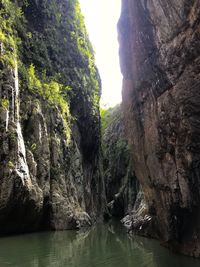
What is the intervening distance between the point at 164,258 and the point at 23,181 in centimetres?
1046

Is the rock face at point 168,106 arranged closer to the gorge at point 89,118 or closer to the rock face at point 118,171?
the gorge at point 89,118

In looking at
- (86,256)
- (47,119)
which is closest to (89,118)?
(47,119)

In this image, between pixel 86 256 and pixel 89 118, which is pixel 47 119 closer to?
pixel 89 118

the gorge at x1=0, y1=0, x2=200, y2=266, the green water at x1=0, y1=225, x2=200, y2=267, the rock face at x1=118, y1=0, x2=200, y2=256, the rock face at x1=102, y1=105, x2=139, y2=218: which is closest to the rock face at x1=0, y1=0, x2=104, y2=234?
the gorge at x1=0, y1=0, x2=200, y2=266

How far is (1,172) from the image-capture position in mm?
18500

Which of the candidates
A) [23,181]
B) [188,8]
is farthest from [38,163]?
[188,8]

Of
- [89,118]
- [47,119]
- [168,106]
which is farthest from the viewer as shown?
[89,118]

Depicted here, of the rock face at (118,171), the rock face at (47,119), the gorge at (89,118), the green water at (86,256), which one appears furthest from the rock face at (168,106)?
the rock face at (118,171)

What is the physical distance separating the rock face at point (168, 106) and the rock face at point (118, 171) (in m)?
25.1

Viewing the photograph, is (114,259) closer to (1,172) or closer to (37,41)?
(1,172)

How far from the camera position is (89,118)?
3497cm

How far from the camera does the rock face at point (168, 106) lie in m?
9.45

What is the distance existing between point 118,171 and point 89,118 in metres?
15.1

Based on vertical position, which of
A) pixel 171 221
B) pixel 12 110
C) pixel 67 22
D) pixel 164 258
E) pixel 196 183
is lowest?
pixel 164 258
